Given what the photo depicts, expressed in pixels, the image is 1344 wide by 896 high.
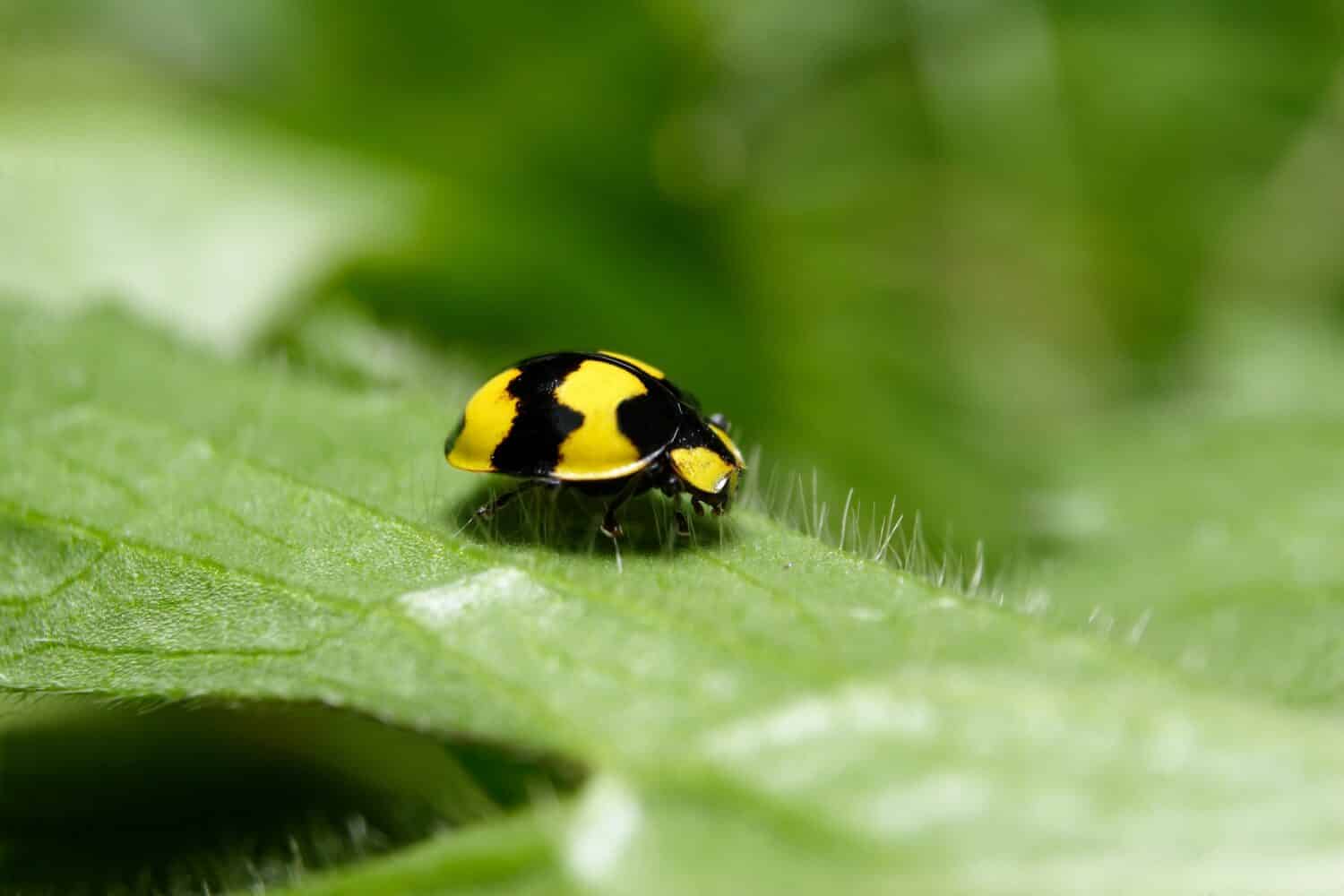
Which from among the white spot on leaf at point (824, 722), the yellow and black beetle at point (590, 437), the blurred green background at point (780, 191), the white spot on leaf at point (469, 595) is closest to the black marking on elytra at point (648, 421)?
the yellow and black beetle at point (590, 437)

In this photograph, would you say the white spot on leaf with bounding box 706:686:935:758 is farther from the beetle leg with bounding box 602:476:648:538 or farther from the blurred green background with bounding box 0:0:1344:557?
the blurred green background with bounding box 0:0:1344:557

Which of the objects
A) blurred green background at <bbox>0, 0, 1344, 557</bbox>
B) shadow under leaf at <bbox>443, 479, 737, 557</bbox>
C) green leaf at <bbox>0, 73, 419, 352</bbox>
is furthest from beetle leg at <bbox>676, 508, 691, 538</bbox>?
green leaf at <bbox>0, 73, 419, 352</bbox>

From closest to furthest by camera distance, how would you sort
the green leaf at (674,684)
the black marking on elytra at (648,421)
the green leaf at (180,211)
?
the green leaf at (674,684), the black marking on elytra at (648,421), the green leaf at (180,211)

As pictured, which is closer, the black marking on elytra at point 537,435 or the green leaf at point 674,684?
the green leaf at point 674,684

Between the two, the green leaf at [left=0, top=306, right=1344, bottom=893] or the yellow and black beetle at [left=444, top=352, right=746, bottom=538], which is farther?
the yellow and black beetle at [left=444, top=352, right=746, bottom=538]

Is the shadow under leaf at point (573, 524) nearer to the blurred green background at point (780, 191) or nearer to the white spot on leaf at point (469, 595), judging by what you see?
the white spot on leaf at point (469, 595)

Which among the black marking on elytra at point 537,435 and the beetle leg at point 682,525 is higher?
the black marking on elytra at point 537,435
